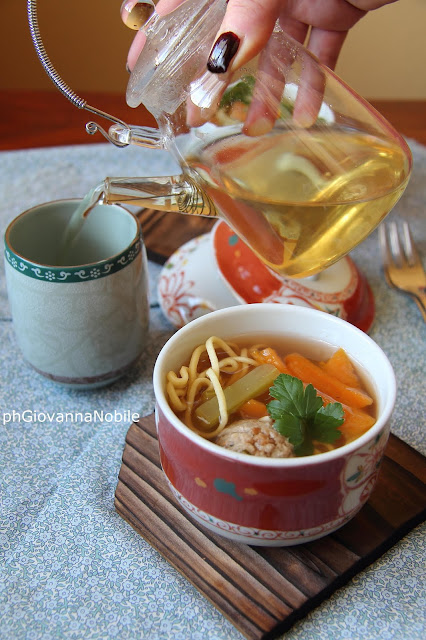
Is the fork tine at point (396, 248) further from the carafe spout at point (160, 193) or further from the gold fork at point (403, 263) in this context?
the carafe spout at point (160, 193)

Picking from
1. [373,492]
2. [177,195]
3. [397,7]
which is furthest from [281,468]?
[397,7]

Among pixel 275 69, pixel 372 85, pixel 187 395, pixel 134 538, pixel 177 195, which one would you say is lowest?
pixel 372 85

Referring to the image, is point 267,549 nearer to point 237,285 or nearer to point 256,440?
point 256,440

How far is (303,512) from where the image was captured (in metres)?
0.54

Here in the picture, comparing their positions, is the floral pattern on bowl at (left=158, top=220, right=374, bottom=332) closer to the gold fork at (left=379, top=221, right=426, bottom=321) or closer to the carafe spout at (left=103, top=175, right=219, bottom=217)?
the gold fork at (left=379, top=221, right=426, bottom=321)

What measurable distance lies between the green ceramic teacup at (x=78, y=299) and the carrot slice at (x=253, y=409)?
215 millimetres

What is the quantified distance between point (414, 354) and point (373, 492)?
282 mm

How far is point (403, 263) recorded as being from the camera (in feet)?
3.32

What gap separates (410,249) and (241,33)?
1.69 feet

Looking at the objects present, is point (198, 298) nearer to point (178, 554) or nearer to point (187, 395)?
point (187, 395)

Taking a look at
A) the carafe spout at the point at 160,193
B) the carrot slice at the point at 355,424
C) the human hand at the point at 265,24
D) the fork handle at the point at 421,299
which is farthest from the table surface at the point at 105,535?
the human hand at the point at 265,24

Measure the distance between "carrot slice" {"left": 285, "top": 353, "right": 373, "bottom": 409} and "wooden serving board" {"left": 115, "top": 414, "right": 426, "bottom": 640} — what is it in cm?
10

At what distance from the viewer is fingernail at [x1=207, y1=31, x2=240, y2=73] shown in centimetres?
61

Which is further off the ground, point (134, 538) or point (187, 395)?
point (187, 395)
